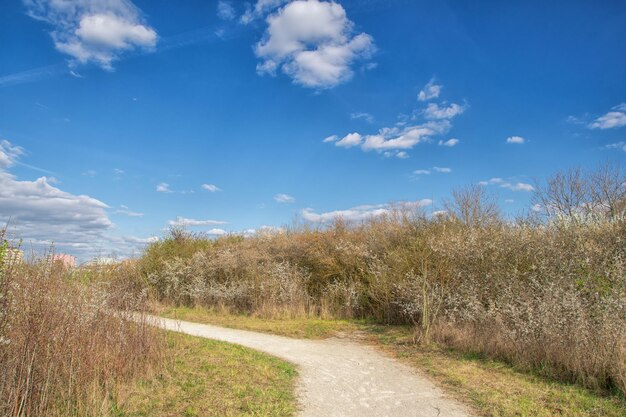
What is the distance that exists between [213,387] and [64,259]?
326cm

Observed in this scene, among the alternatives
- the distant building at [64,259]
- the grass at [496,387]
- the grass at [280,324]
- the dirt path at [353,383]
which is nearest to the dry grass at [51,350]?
the distant building at [64,259]

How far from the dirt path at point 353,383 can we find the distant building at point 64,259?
2138 millimetres

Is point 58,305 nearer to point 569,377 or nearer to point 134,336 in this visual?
point 134,336

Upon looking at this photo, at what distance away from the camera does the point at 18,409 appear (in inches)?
193

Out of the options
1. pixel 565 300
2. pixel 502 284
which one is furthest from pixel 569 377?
pixel 502 284

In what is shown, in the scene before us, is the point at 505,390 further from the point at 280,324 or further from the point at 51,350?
the point at 280,324

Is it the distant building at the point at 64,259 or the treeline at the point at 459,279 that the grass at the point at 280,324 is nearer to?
the treeline at the point at 459,279

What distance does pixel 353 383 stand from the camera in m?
7.71

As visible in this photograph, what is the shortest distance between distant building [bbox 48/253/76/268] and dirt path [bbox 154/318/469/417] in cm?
214

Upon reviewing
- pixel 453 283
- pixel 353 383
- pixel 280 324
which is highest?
pixel 453 283

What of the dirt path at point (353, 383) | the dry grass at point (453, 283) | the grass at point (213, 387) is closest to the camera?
the grass at point (213, 387)

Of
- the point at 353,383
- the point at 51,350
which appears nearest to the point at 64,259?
the point at 51,350

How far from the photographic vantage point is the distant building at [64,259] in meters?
6.30

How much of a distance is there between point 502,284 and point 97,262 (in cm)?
973
